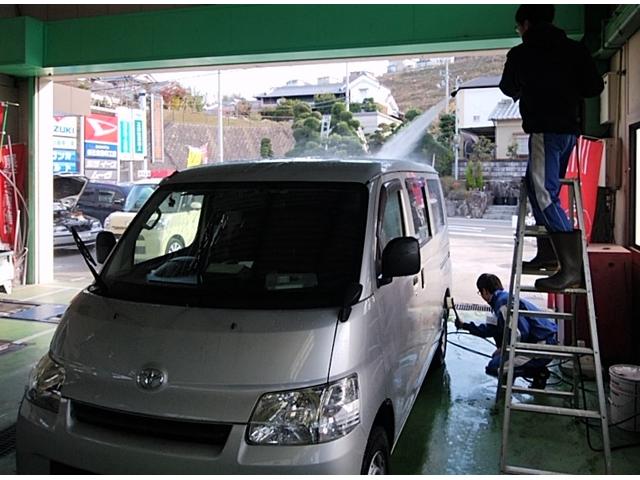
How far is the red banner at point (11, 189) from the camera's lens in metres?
8.16

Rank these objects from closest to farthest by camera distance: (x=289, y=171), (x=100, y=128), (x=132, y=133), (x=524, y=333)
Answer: (x=289, y=171) → (x=524, y=333) → (x=100, y=128) → (x=132, y=133)

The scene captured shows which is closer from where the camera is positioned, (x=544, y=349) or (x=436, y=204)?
(x=544, y=349)

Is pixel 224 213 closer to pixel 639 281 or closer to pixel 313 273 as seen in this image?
pixel 313 273

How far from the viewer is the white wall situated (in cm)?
1121

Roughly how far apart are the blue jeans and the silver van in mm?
961

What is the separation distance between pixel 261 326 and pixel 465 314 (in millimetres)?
5261

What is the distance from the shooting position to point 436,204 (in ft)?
15.8

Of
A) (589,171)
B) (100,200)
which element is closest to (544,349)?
(589,171)

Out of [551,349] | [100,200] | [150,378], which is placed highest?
[100,200]

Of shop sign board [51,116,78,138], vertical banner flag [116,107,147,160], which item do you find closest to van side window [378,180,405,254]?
shop sign board [51,116,78,138]

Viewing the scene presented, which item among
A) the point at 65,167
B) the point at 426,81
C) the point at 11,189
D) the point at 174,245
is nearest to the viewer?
the point at 174,245

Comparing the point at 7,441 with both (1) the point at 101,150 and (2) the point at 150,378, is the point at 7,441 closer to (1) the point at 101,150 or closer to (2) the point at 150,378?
(2) the point at 150,378

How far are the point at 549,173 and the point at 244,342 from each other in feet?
7.14

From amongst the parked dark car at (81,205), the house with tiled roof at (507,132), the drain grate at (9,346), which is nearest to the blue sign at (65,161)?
the parked dark car at (81,205)
